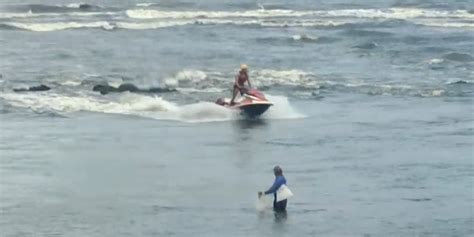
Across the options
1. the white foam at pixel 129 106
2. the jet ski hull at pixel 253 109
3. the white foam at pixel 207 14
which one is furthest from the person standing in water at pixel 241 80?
the white foam at pixel 207 14

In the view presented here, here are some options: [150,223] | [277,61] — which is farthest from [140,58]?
[150,223]

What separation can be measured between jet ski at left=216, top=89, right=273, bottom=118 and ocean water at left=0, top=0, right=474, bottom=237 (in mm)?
260

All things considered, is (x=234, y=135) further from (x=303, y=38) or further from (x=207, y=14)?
(x=207, y=14)

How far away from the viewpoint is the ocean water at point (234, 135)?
2297 cm

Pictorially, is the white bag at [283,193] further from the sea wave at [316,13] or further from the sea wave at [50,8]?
the sea wave at [50,8]

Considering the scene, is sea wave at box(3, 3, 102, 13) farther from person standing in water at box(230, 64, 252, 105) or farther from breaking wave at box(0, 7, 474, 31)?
person standing in water at box(230, 64, 252, 105)

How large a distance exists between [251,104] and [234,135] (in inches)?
96.4

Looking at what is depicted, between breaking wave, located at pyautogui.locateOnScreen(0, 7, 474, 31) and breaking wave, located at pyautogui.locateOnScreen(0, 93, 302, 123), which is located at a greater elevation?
breaking wave, located at pyautogui.locateOnScreen(0, 93, 302, 123)

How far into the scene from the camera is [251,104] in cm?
3400

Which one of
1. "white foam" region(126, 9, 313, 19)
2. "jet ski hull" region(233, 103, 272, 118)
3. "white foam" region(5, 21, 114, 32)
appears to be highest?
"jet ski hull" region(233, 103, 272, 118)

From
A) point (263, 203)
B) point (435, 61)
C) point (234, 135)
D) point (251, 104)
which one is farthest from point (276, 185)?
point (435, 61)

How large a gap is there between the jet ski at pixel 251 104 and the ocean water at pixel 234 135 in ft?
0.85

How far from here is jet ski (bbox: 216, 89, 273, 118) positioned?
112ft

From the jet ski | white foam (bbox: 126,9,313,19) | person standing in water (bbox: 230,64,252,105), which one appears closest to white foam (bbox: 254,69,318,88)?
person standing in water (bbox: 230,64,252,105)
